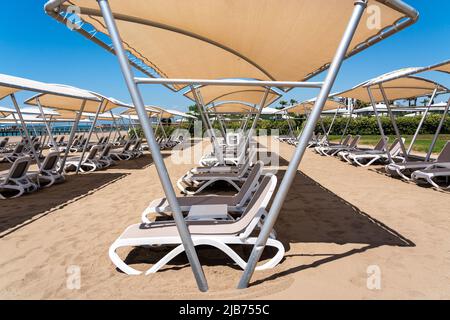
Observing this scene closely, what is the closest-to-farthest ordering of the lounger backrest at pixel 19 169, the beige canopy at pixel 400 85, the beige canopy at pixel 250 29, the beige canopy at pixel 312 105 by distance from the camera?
the beige canopy at pixel 250 29
the lounger backrest at pixel 19 169
the beige canopy at pixel 400 85
the beige canopy at pixel 312 105

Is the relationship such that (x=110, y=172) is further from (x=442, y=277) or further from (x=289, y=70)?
(x=442, y=277)

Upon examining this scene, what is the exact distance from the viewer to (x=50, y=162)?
8.71 metres

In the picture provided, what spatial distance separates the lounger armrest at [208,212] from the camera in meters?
4.18

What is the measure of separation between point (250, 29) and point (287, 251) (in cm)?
265

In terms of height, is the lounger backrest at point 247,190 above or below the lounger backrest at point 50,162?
above

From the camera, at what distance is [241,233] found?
351cm

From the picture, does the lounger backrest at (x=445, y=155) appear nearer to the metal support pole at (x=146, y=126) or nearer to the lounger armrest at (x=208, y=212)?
the lounger armrest at (x=208, y=212)

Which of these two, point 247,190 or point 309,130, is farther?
point 247,190

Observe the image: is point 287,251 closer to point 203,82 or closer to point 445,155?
point 203,82

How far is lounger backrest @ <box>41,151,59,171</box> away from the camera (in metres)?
8.55

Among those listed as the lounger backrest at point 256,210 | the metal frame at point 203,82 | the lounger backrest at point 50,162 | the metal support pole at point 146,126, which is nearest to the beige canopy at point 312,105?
the lounger backrest at point 50,162

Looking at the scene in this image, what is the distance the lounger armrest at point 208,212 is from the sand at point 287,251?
396 mm

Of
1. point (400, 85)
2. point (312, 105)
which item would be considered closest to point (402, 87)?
point (400, 85)
